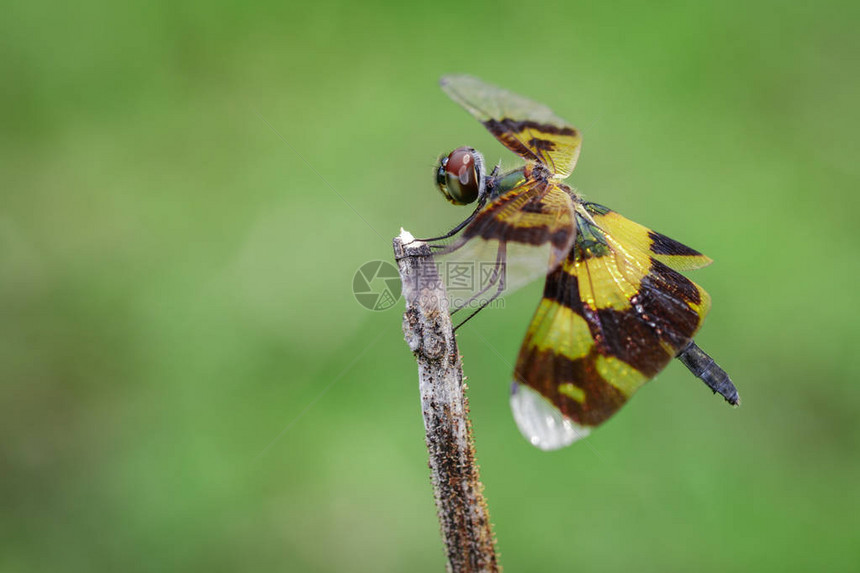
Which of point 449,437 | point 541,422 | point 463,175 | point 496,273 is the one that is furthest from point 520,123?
point 449,437

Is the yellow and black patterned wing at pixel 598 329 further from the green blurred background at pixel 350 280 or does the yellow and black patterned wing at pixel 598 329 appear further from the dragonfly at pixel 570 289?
the green blurred background at pixel 350 280

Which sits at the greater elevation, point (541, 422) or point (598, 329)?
point (598, 329)

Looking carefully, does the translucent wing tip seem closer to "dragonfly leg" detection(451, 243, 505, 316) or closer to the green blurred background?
"dragonfly leg" detection(451, 243, 505, 316)

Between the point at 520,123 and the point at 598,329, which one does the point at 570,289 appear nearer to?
the point at 598,329

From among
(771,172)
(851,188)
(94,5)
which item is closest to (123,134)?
(94,5)

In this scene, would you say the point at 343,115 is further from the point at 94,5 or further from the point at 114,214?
the point at 94,5

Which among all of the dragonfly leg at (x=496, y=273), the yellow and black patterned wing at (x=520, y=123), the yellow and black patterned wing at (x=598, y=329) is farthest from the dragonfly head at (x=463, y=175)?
the dragonfly leg at (x=496, y=273)
